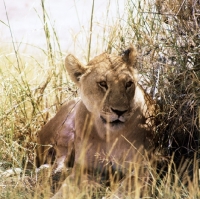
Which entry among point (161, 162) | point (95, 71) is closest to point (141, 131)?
point (161, 162)

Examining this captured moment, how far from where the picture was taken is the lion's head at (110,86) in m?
3.91

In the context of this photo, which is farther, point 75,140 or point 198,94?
point 75,140

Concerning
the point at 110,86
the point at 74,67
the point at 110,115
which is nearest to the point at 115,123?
the point at 110,115

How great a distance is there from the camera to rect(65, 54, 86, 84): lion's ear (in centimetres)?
420

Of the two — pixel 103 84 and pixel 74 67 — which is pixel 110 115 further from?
pixel 74 67

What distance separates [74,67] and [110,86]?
378mm

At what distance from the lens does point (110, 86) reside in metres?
3.97

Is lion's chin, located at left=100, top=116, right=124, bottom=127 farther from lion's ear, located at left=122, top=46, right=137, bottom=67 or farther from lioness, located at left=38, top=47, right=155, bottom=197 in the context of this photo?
lion's ear, located at left=122, top=46, right=137, bottom=67

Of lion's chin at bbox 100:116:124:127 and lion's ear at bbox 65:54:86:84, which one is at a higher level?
lion's ear at bbox 65:54:86:84

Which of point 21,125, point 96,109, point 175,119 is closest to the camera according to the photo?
point 96,109

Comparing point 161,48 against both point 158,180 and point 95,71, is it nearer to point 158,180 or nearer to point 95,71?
point 95,71

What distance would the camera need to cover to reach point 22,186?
4.07 m

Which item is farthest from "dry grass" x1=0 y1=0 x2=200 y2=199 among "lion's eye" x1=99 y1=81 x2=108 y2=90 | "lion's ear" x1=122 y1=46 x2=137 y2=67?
"lion's eye" x1=99 y1=81 x2=108 y2=90

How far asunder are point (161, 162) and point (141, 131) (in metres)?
0.26
